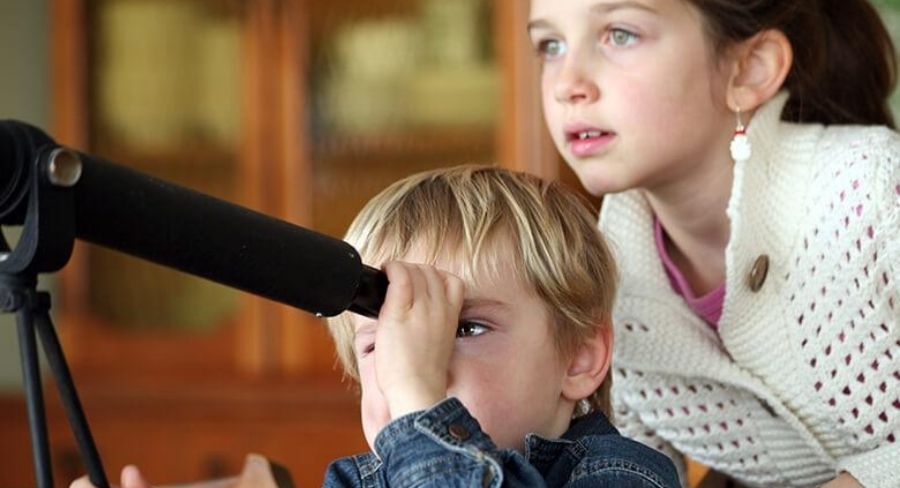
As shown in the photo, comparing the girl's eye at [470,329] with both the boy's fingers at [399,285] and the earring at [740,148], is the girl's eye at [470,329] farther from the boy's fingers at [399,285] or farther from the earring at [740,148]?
the earring at [740,148]

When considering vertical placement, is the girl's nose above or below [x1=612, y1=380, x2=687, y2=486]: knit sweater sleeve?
above

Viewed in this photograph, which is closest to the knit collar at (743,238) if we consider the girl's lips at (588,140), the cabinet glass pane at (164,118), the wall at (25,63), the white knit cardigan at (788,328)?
the white knit cardigan at (788,328)

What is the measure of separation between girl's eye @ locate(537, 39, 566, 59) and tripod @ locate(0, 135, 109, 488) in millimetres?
866

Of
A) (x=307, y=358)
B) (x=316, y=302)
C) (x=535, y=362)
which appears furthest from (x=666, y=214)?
(x=307, y=358)

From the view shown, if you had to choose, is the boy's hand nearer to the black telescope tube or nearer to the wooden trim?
the black telescope tube

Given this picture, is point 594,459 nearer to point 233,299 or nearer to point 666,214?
point 666,214

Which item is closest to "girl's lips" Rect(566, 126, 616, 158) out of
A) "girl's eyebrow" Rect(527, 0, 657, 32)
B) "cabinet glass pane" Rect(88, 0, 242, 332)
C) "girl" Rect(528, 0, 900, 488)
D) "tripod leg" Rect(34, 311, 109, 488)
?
"girl" Rect(528, 0, 900, 488)

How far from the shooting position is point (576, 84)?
4.46ft

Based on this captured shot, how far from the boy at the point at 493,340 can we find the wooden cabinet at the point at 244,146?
1.64 m

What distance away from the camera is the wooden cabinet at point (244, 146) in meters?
2.94

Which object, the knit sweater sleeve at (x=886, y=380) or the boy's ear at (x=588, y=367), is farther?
the knit sweater sleeve at (x=886, y=380)

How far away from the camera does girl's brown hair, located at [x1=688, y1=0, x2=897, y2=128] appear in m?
1.47

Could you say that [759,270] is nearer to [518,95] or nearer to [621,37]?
[621,37]

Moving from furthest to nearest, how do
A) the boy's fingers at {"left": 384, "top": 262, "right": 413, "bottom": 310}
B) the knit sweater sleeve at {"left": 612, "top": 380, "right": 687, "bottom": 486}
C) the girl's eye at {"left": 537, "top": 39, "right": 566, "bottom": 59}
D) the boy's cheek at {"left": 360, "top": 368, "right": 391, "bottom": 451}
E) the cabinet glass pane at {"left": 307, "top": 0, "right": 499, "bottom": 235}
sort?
the cabinet glass pane at {"left": 307, "top": 0, "right": 499, "bottom": 235}, the knit sweater sleeve at {"left": 612, "top": 380, "right": 687, "bottom": 486}, the girl's eye at {"left": 537, "top": 39, "right": 566, "bottom": 59}, the boy's cheek at {"left": 360, "top": 368, "right": 391, "bottom": 451}, the boy's fingers at {"left": 384, "top": 262, "right": 413, "bottom": 310}
